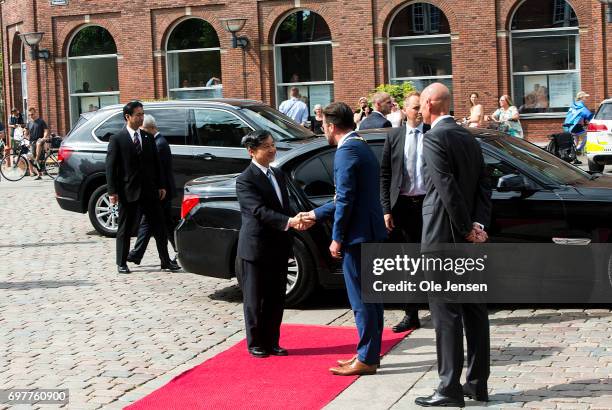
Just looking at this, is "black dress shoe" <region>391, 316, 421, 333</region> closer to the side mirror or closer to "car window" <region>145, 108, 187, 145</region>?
the side mirror

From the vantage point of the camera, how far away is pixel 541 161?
972 centimetres

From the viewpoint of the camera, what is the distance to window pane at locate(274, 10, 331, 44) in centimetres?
3297

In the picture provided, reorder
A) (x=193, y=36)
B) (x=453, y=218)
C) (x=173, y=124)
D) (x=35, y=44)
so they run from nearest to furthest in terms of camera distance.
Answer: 1. (x=453, y=218)
2. (x=173, y=124)
3. (x=193, y=36)
4. (x=35, y=44)

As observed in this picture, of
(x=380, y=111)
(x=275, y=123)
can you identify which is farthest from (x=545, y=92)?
(x=380, y=111)

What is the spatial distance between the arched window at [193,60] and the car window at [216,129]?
63.3ft

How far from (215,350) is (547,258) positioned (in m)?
2.59

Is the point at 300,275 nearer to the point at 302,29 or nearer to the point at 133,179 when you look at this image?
the point at 133,179

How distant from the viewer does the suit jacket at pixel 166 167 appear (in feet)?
40.9

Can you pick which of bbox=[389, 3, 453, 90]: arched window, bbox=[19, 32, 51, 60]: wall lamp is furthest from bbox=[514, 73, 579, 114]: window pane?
bbox=[19, 32, 51, 60]: wall lamp

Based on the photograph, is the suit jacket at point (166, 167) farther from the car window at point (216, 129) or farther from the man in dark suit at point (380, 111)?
the man in dark suit at point (380, 111)

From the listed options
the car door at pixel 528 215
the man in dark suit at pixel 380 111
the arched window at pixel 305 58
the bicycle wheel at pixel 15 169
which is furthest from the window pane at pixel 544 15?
the car door at pixel 528 215

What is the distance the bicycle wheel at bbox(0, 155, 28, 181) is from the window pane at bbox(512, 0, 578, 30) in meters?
13.7

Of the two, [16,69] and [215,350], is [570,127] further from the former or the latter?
[16,69]

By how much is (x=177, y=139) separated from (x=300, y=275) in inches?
236
